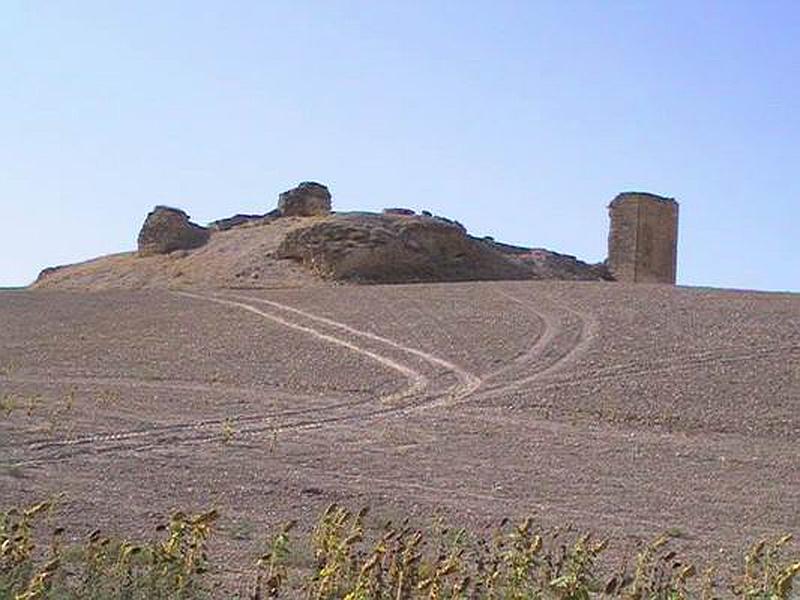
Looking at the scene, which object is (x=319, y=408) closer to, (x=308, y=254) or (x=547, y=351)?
(x=547, y=351)

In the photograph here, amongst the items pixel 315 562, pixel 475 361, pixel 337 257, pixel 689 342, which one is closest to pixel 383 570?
pixel 315 562

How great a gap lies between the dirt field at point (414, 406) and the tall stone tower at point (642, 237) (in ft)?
30.6

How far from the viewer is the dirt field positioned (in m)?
10.7

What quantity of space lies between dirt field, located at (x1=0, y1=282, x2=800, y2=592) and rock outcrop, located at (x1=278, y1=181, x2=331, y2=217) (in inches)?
443

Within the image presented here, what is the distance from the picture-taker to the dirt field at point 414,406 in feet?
35.1

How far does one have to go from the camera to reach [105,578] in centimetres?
639

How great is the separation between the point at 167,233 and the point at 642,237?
43.3 ft

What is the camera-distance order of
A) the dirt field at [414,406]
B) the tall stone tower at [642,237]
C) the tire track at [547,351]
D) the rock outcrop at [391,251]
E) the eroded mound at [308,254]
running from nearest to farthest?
the dirt field at [414,406] → the tire track at [547,351] → the rock outcrop at [391,251] → the eroded mound at [308,254] → the tall stone tower at [642,237]

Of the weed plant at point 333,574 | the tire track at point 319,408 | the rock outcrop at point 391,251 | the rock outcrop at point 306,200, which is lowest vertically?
the weed plant at point 333,574

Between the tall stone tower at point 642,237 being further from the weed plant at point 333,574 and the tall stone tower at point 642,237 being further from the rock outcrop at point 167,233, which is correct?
the weed plant at point 333,574

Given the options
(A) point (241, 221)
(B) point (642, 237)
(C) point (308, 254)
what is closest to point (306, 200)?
(A) point (241, 221)

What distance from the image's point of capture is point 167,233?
38.2 m

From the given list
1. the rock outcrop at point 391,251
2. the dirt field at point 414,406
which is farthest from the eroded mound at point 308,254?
the dirt field at point 414,406

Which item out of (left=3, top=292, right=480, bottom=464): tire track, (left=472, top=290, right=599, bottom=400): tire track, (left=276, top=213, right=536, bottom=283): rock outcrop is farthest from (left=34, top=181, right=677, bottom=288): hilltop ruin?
(left=472, top=290, right=599, bottom=400): tire track
